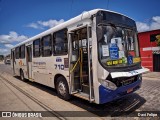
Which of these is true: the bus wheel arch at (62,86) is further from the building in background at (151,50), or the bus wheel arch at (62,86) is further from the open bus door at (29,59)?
the building in background at (151,50)

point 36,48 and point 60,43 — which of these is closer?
point 60,43

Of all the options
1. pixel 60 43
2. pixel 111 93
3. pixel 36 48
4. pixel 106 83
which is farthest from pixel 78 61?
pixel 36 48

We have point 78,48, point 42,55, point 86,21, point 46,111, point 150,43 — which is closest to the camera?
point 86,21

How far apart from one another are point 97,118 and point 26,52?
25.5 ft

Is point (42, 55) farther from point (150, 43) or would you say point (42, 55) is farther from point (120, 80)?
point (150, 43)

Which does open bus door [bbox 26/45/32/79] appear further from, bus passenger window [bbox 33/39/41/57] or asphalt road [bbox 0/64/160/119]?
asphalt road [bbox 0/64/160/119]

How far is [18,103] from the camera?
6.47 meters

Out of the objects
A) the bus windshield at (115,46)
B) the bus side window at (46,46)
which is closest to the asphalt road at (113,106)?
the bus windshield at (115,46)

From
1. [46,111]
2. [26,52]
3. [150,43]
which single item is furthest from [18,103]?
[150,43]

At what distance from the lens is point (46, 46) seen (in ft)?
25.9

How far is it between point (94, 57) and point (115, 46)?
0.81 m

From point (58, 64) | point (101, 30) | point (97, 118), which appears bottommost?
point (97, 118)

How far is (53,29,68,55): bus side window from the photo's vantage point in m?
6.33

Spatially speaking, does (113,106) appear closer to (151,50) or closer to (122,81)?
(122,81)
